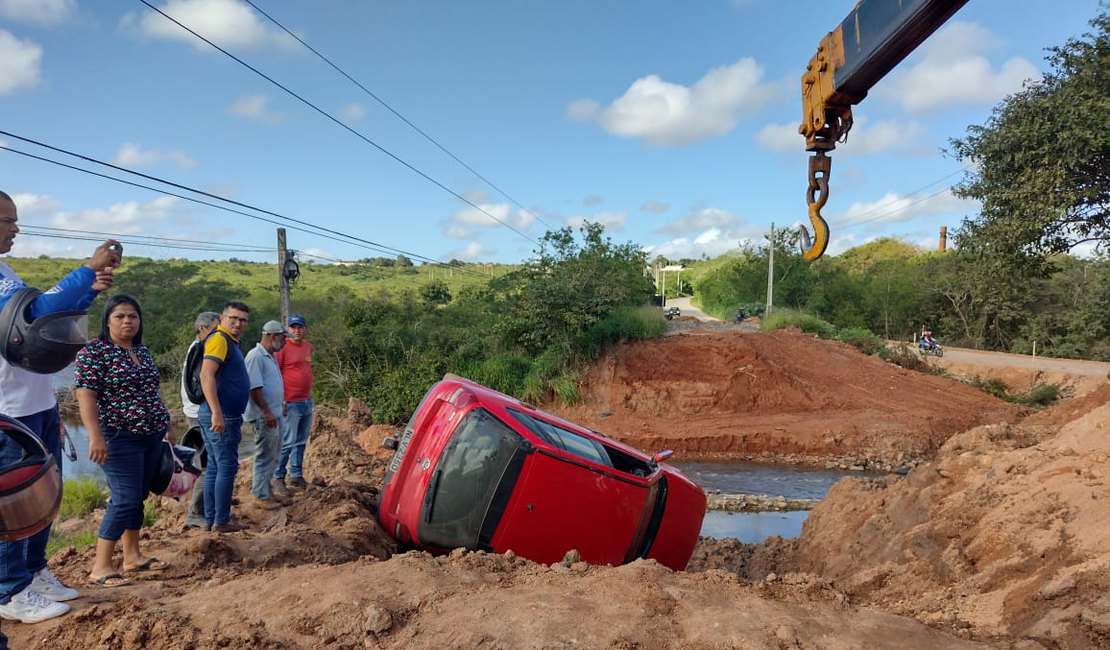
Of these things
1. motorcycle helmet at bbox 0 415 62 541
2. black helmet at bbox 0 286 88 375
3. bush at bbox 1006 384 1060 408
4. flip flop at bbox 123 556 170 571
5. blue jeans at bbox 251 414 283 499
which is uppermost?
black helmet at bbox 0 286 88 375

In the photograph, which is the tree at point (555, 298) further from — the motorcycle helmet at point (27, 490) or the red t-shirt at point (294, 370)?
the motorcycle helmet at point (27, 490)

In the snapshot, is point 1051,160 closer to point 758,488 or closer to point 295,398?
point 758,488

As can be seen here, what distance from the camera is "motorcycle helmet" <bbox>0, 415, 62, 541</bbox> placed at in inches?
96.1

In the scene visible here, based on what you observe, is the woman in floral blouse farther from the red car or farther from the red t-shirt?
the red t-shirt

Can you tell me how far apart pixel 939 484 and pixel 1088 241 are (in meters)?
11.2

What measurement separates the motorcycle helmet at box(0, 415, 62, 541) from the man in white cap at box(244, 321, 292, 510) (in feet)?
9.82

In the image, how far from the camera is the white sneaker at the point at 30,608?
10.3ft

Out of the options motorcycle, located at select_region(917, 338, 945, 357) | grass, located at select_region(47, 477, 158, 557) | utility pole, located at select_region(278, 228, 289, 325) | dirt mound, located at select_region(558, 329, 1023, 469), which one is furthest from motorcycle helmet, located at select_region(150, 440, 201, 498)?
motorcycle, located at select_region(917, 338, 945, 357)

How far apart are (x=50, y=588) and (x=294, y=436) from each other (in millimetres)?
3433

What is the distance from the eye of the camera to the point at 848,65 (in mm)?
4309

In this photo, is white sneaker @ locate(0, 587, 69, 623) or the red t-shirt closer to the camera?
white sneaker @ locate(0, 587, 69, 623)

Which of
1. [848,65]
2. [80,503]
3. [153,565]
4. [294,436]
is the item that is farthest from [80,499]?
[848,65]

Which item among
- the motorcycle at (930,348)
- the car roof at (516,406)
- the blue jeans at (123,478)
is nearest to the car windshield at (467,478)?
the car roof at (516,406)

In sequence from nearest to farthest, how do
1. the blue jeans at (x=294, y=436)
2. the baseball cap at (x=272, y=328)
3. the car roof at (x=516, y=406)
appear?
the car roof at (x=516, y=406) → the baseball cap at (x=272, y=328) → the blue jeans at (x=294, y=436)
